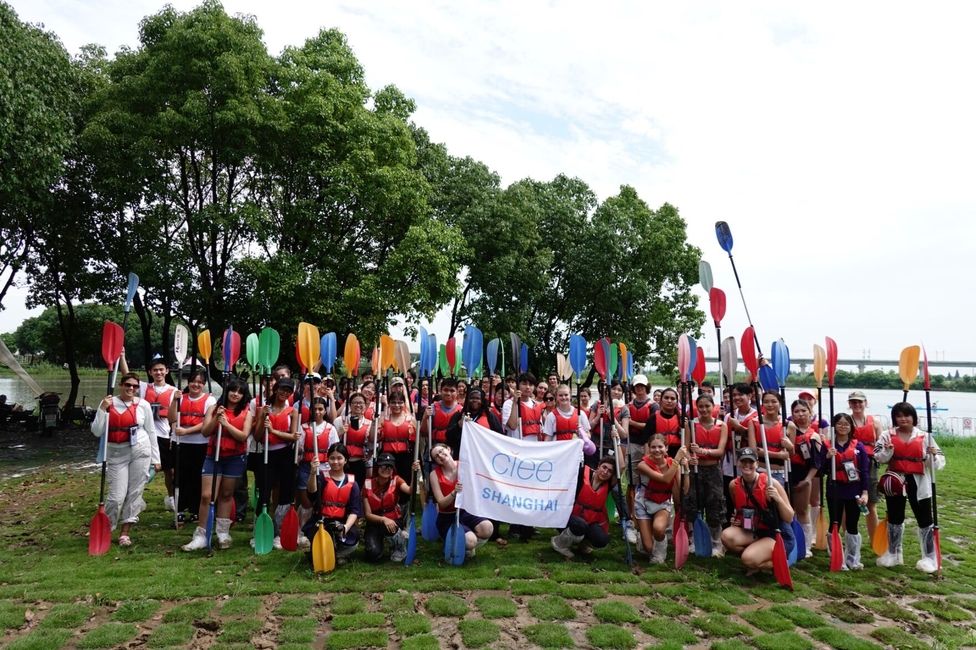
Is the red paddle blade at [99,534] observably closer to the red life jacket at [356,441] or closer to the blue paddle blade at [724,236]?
the red life jacket at [356,441]

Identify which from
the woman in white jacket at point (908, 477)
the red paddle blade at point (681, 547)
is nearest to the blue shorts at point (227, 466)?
the red paddle blade at point (681, 547)

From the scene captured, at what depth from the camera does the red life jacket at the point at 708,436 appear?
6.41 meters

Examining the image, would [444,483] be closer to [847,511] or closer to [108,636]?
[108,636]

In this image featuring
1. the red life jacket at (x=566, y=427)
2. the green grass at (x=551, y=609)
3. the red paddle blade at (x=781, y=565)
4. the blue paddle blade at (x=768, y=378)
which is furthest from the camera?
the red life jacket at (x=566, y=427)

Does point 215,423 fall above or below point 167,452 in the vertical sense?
above

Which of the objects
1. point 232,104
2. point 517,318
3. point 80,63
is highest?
point 80,63

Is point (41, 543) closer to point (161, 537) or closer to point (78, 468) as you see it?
point (161, 537)

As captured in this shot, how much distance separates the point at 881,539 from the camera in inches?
249

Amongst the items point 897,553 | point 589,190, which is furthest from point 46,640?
point 589,190

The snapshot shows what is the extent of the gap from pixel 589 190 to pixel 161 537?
76.4 feet

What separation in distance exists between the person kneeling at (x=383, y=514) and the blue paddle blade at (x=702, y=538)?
9.45 feet

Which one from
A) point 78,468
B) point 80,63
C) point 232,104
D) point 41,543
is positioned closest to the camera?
point 41,543

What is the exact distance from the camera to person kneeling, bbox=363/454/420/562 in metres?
5.91

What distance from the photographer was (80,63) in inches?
688
